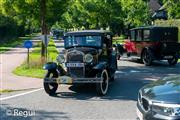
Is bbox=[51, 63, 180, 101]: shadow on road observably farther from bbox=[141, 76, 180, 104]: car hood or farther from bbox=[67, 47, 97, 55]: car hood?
bbox=[141, 76, 180, 104]: car hood

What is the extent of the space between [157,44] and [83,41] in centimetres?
683

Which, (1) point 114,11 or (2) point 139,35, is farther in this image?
(1) point 114,11

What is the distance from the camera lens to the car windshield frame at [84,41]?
39.9 feet

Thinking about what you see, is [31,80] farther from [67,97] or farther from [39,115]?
[39,115]

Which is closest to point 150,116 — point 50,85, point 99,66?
point 99,66

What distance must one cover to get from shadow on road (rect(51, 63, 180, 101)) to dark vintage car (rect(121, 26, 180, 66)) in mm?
1536

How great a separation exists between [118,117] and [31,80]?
6326mm

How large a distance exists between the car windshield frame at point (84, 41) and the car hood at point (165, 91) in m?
5.90

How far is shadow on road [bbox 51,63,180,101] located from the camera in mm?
10539

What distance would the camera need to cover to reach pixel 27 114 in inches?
331

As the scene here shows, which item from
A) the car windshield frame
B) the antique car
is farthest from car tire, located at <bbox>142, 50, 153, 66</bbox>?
the car windshield frame

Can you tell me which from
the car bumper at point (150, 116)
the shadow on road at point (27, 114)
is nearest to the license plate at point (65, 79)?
the shadow on road at point (27, 114)

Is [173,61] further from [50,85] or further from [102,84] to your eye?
[50,85]

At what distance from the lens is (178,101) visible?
16.9 feet
